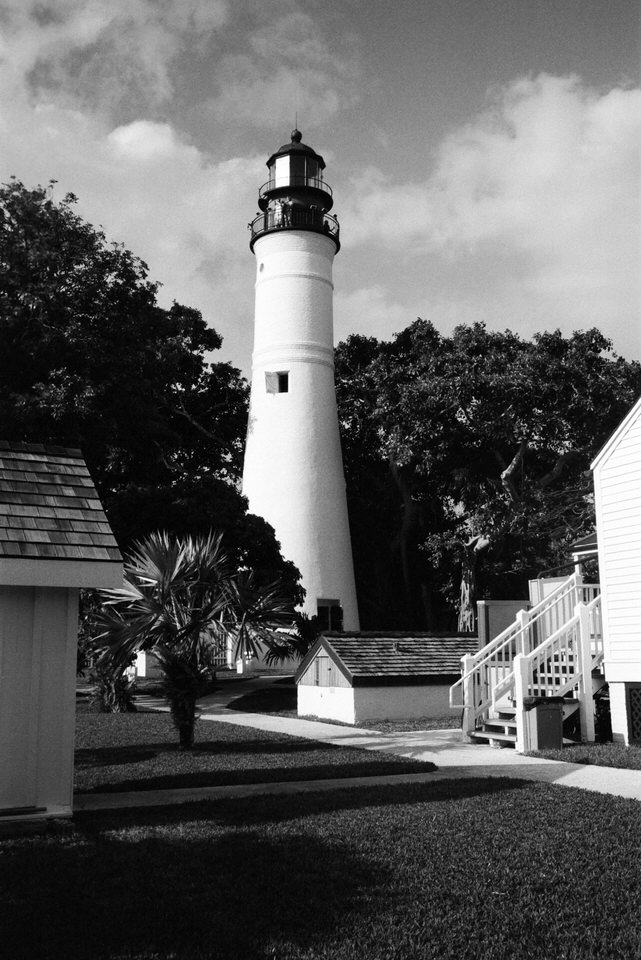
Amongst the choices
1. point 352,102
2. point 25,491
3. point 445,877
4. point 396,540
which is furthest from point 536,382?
point 445,877

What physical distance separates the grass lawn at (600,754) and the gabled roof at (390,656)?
5.05 m

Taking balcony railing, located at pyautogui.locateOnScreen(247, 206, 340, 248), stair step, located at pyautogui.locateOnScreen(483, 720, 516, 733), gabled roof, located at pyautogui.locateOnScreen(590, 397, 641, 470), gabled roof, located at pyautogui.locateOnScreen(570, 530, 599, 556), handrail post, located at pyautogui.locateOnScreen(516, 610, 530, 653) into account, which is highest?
balcony railing, located at pyautogui.locateOnScreen(247, 206, 340, 248)

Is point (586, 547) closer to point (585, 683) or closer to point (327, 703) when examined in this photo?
point (585, 683)

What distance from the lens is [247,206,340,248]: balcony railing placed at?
34781 millimetres

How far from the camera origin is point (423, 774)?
1088 cm

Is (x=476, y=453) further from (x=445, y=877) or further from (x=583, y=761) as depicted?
(x=445, y=877)

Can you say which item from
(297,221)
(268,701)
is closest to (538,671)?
(268,701)

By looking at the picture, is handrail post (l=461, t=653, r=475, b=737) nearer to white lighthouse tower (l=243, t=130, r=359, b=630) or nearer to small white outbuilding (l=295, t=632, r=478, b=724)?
small white outbuilding (l=295, t=632, r=478, b=724)

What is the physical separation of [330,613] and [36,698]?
83.6ft

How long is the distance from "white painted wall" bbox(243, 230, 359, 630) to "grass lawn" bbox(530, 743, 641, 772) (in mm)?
19890

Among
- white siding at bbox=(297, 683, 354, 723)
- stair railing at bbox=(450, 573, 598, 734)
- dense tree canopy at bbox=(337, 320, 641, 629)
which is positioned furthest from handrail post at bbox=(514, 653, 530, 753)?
dense tree canopy at bbox=(337, 320, 641, 629)

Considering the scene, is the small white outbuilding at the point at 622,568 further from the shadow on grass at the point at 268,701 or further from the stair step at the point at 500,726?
the shadow on grass at the point at 268,701

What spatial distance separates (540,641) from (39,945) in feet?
39.9

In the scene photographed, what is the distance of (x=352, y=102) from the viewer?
12734 millimetres
